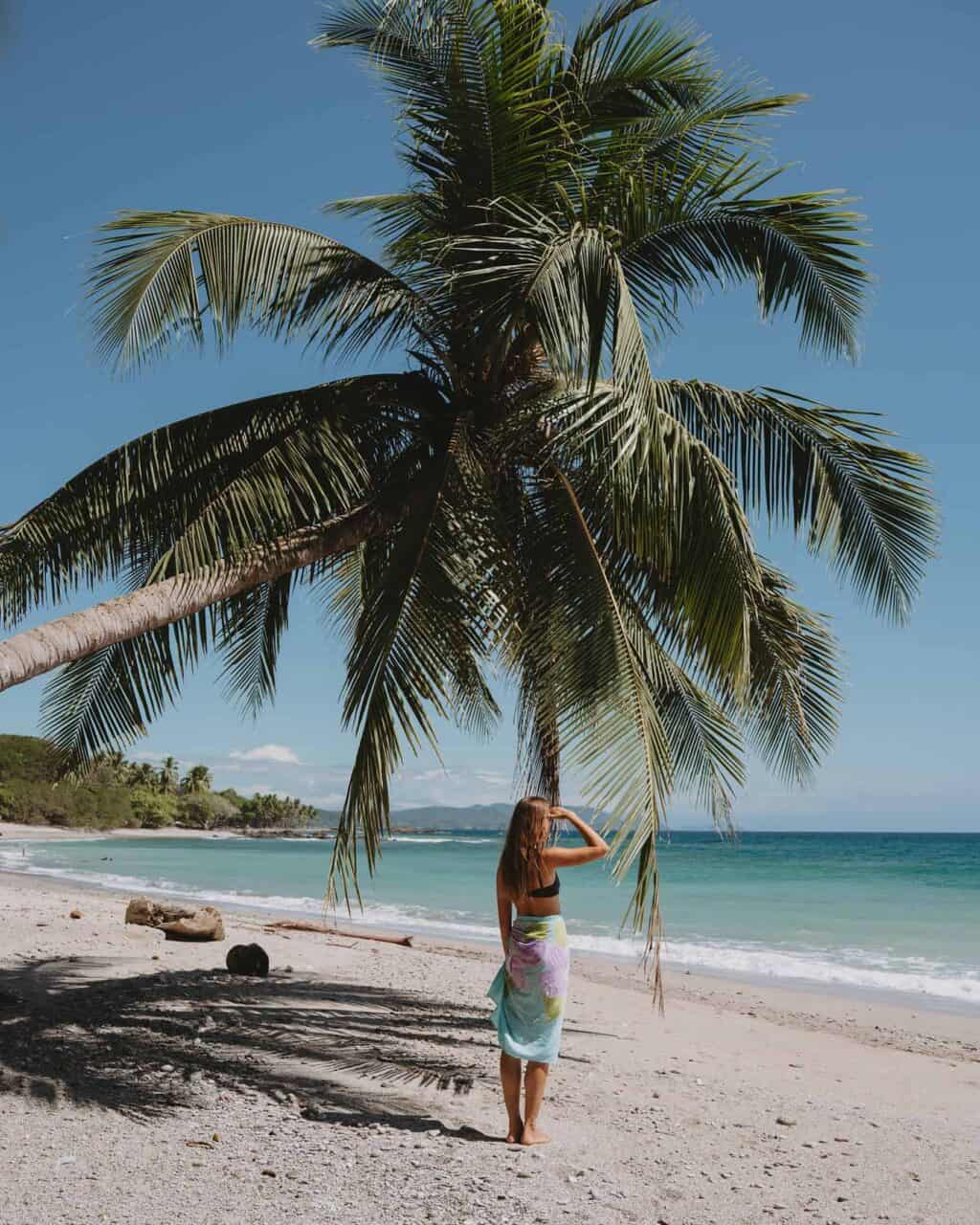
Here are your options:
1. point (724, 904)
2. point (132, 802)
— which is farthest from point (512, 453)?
point (132, 802)

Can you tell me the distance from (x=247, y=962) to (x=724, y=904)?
18.0 metres

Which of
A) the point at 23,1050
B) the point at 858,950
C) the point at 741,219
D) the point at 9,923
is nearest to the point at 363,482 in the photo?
the point at 741,219

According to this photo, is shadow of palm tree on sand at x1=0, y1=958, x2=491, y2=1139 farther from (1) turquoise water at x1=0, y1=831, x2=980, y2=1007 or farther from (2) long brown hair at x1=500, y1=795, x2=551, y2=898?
(1) turquoise water at x1=0, y1=831, x2=980, y2=1007

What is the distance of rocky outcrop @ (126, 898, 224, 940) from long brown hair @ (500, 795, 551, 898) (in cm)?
795

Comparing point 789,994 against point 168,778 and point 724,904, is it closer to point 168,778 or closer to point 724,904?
point 724,904

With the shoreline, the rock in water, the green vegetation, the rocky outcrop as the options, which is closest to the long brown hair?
the rock in water

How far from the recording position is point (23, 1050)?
587 cm

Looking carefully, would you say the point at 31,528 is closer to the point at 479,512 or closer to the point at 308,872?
the point at 479,512

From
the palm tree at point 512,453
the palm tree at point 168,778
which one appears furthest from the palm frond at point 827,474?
the palm tree at point 168,778

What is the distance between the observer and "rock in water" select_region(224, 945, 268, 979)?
931 centimetres

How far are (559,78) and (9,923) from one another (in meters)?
10.8

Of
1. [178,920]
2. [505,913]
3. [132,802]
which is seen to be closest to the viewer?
[505,913]

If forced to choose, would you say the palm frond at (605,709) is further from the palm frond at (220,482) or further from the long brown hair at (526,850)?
the palm frond at (220,482)

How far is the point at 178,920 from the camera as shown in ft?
39.7
